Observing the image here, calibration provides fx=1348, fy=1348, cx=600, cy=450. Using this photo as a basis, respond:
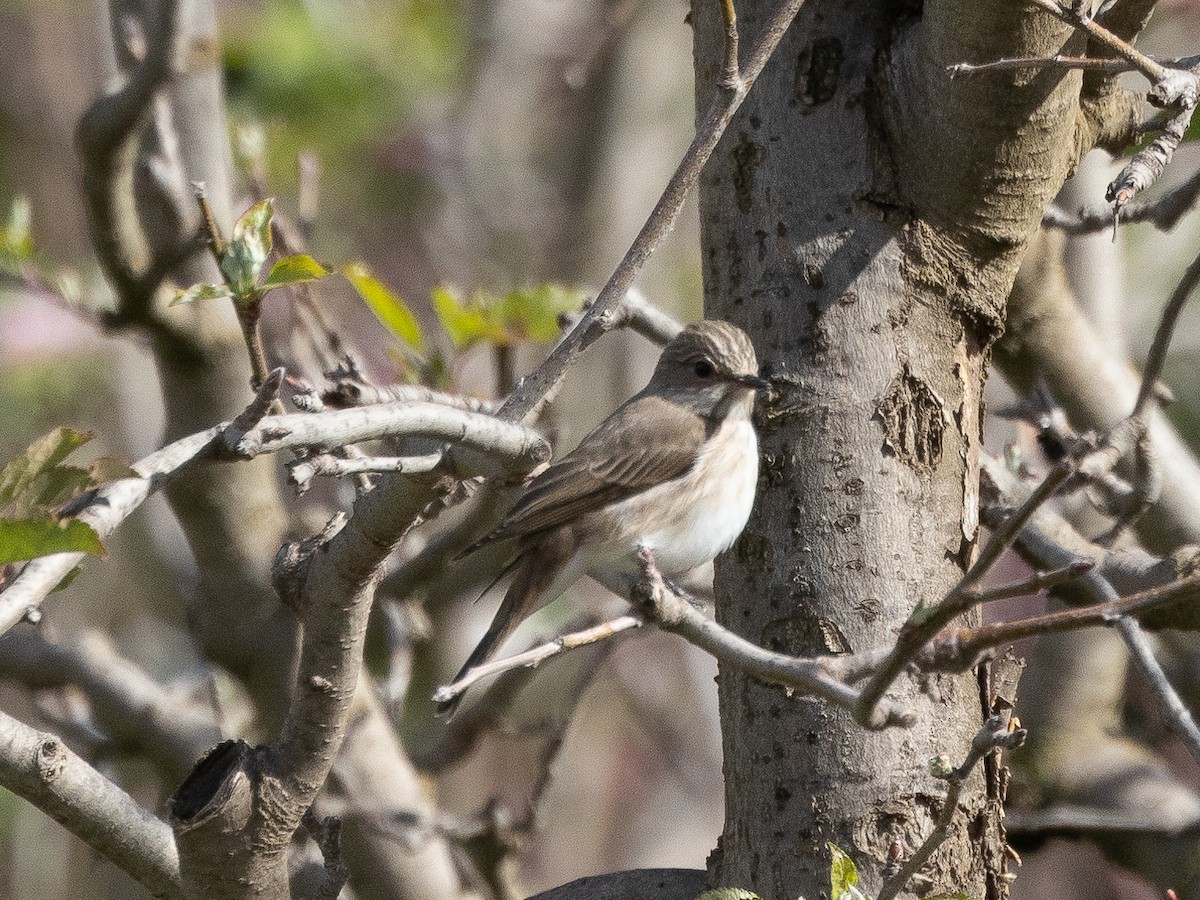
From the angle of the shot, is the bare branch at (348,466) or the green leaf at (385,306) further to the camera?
the green leaf at (385,306)

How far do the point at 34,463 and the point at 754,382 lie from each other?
4.87 feet

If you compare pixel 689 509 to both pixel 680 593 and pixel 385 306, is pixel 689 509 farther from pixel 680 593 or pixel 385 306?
pixel 385 306

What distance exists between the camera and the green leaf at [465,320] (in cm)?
369

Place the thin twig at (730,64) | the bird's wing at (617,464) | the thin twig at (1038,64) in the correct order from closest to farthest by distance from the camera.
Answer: the thin twig at (730,64)
the thin twig at (1038,64)
the bird's wing at (617,464)

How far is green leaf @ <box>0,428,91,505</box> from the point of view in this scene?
1800 mm

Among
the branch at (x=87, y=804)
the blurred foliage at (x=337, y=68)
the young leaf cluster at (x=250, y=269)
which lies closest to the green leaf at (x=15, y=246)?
the young leaf cluster at (x=250, y=269)

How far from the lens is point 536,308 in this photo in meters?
3.72

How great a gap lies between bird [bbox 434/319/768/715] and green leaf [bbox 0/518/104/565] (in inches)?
58.4

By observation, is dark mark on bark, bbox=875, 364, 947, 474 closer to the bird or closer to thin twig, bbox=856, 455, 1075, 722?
the bird

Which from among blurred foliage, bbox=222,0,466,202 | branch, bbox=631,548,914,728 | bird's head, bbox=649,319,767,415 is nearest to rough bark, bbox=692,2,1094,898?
bird's head, bbox=649,319,767,415

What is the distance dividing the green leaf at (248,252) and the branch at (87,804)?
0.74 meters

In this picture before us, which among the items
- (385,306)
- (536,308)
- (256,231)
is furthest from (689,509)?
(256,231)

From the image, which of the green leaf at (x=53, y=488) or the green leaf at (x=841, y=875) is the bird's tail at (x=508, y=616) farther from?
the green leaf at (x=53, y=488)

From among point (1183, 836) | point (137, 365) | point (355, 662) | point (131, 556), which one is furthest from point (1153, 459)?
point (131, 556)
